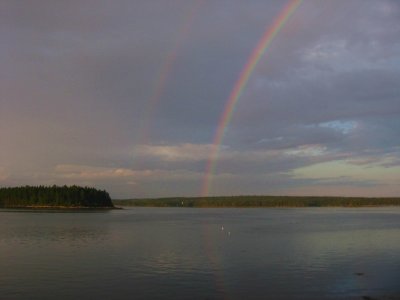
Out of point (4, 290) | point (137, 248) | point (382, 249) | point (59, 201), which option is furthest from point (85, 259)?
point (59, 201)

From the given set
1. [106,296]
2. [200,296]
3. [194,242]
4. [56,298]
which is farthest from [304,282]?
[194,242]

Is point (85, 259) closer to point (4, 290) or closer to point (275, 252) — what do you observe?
point (4, 290)

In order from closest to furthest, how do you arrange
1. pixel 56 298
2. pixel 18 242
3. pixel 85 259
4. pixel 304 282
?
pixel 56 298
pixel 304 282
pixel 85 259
pixel 18 242

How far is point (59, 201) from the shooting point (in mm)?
199875

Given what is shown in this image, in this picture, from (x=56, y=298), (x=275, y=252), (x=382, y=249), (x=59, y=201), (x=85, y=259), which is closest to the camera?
(x=56, y=298)

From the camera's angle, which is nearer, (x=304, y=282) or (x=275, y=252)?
(x=304, y=282)

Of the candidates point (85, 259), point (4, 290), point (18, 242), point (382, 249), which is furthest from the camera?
point (18, 242)

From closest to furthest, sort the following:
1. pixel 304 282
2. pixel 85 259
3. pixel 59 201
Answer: pixel 304 282
pixel 85 259
pixel 59 201

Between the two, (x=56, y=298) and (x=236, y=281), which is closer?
(x=56, y=298)

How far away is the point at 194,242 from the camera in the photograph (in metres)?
53.1

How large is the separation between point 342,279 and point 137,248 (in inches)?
866

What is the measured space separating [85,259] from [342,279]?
19531 mm

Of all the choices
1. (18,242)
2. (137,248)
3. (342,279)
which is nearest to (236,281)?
(342,279)

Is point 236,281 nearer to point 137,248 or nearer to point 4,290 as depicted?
point 4,290
